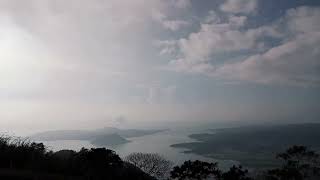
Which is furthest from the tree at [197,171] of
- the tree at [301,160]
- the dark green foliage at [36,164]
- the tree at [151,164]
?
the tree at [151,164]

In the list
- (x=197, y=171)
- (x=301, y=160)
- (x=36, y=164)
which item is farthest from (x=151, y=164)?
(x=36, y=164)

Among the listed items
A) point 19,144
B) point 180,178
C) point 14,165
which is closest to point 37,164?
point 14,165

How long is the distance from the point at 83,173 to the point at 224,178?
14729mm

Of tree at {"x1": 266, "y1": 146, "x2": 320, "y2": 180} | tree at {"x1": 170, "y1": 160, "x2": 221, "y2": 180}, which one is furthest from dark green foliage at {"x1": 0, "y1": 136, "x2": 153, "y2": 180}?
tree at {"x1": 266, "y1": 146, "x2": 320, "y2": 180}

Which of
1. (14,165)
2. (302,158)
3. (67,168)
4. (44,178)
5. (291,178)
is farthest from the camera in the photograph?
(302,158)

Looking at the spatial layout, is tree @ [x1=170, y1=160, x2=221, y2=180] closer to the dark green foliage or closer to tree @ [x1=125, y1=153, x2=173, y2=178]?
the dark green foliage

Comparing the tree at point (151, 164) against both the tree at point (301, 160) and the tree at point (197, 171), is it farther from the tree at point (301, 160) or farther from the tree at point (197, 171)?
the tree at point (197, 171)

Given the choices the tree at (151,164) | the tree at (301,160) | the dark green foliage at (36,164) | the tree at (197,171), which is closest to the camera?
the dark green foliage at (36,164)

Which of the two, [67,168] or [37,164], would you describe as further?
[67,168]

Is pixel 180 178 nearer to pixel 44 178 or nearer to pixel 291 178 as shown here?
pixel 291 178

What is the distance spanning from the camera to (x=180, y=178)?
1103 inches

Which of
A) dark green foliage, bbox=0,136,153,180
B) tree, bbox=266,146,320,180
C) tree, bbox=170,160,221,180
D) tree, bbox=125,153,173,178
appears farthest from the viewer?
tree, bbox=125,153,173,178

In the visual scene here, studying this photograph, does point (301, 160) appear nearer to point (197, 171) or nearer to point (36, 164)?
point (197, 171)

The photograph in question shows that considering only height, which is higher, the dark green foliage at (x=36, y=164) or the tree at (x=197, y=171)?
the dark green foliage at (x=36, y=164)
